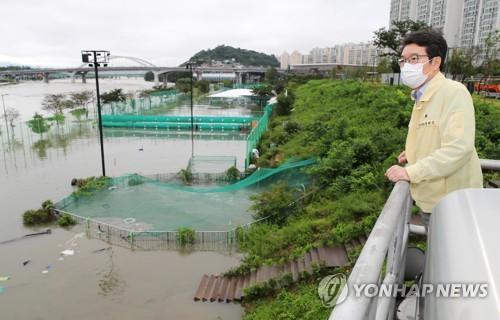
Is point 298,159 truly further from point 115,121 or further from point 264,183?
point 115,121

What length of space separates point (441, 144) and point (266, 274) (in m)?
7.52

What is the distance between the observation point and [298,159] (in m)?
15.8

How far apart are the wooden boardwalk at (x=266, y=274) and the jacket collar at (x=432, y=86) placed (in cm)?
631

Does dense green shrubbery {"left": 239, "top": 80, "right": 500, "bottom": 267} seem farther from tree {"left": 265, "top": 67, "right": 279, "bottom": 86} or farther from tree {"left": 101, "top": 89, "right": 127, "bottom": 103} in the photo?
tree {"left": 265, "top": 67, "right": 279, "bottom": 86}

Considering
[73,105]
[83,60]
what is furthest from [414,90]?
[73,105]

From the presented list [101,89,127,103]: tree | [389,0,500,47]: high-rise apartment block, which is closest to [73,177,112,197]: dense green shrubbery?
[101,89,127,103]: tree

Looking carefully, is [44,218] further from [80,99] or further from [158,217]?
[80,99]

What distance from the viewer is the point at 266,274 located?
8.91 metres

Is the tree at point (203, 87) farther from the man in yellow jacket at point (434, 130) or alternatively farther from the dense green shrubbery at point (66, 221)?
the man in yellow jacket at point (434, 130)

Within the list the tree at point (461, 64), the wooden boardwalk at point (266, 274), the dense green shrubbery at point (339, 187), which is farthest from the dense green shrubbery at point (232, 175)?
the tree at point (461, 64)

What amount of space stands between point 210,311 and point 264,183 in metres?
6.05

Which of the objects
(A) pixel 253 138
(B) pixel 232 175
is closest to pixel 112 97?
(A) pixel 253 138

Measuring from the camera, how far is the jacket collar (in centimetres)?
206

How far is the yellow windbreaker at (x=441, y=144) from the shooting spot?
1848 mm
